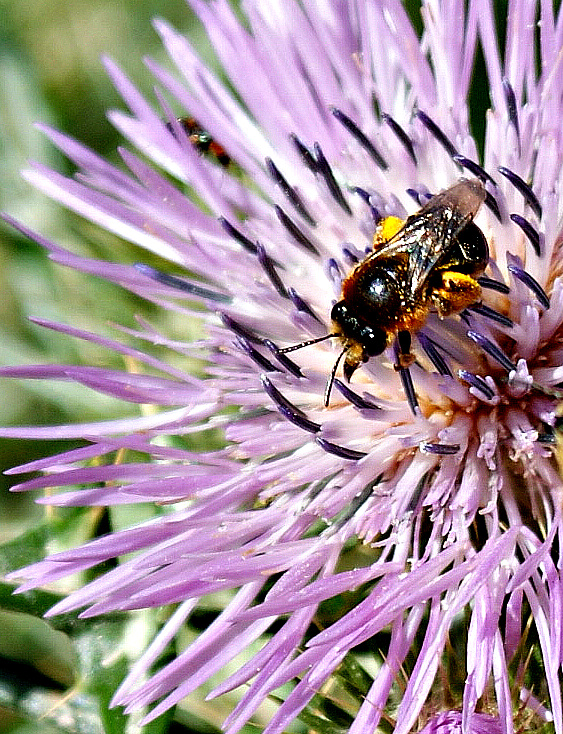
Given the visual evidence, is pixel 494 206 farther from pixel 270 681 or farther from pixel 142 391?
pixel 270 681

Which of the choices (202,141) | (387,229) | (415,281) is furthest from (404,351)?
(202,141)

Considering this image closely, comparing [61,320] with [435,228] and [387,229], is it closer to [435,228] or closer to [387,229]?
[387,229]

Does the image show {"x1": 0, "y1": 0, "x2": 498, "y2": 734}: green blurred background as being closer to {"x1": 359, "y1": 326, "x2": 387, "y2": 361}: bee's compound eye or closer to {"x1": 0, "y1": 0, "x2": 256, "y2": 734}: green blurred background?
{"x1": 0, "y1": 0, "x2": 256, "y2": 734}: green blurred background

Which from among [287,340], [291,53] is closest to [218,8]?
[291,53]

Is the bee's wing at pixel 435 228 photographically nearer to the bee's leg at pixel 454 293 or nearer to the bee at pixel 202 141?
the bee's leg at pixel 454 293

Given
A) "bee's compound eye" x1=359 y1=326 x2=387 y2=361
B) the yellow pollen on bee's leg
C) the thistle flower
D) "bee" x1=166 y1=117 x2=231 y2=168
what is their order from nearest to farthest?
the thistle flower < "bee's compound eye" x1=359 y1=326 x2=387 y2=361 < the yellow pollen on bee's leg < "bee" x1=166 y1=117 x2=231 y2=168

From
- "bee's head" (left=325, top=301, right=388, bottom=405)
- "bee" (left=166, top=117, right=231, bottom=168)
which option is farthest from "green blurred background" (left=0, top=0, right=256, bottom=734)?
"bee's head" (left=325, top=301, right=388, bottom=405)
